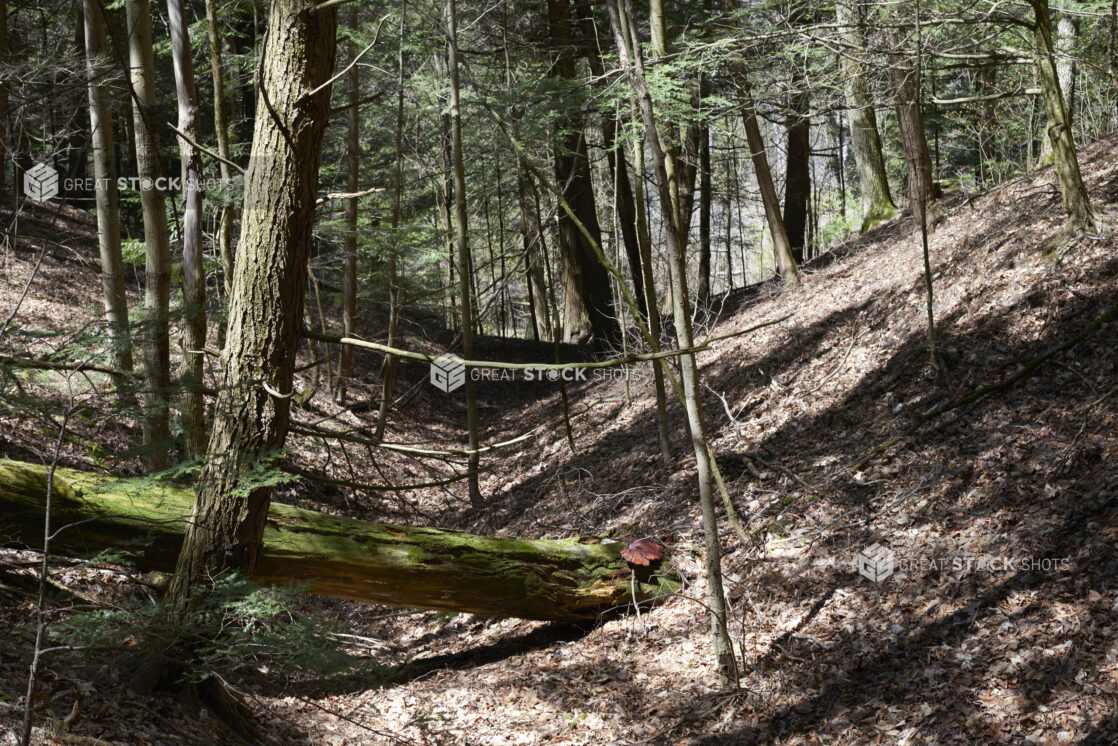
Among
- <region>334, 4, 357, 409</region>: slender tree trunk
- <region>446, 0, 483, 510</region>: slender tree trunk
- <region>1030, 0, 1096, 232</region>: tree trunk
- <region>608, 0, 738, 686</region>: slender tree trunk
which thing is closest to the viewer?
<region>608, 0, 738, 686</region>: slender tree trunk

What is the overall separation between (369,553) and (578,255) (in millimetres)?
12622

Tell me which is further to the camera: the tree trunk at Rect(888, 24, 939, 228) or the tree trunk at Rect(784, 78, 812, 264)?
the tree trunk at Rect(784, 78, 812, 264)

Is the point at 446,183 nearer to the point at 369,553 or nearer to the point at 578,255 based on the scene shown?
the point at 578,255

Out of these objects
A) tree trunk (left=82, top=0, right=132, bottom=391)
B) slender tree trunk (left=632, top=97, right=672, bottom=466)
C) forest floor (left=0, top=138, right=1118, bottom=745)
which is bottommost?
forest floor (left=0, top=138, right=1118, bottom=745)

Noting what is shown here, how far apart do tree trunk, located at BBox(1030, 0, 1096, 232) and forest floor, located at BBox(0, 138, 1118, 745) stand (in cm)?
33

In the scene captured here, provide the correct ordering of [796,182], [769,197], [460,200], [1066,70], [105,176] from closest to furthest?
[105,176], [460,200], [1066,70], [769,197], [796,182]

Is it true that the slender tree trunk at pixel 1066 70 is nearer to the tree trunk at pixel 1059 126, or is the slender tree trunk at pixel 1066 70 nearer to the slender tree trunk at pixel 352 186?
the tree trunk at pixel 1059 126

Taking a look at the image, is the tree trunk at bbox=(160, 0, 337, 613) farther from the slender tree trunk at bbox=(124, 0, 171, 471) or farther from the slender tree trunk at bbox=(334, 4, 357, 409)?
the slender tree trunk at bbox=(334, 4, 357, 409)

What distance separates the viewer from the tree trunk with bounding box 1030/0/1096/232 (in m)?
6.55

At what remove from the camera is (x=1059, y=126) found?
6.65 metres

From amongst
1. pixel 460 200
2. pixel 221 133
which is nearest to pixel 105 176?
pixel 221 133

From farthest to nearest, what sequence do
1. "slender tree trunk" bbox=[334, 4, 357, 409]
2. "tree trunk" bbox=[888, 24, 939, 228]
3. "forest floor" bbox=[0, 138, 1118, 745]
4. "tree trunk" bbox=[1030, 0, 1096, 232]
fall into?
"slender tree trunk" bbox=[334, 4, 357, 409], "tree trunk" bbox=[888, 24, 939, 228], "tree trunk" bbox=[1030, 0, 1096, 232], "forest floor" bbox=[0, 138, 1118, 745]

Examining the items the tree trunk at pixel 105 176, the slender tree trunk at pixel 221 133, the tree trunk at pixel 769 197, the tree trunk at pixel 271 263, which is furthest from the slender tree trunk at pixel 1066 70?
the tree trunk at pixel 105 176

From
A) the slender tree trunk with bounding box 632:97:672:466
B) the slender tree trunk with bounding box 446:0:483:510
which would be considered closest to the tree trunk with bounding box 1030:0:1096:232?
the slender tree trunk with bounding box 632:97:672:466
